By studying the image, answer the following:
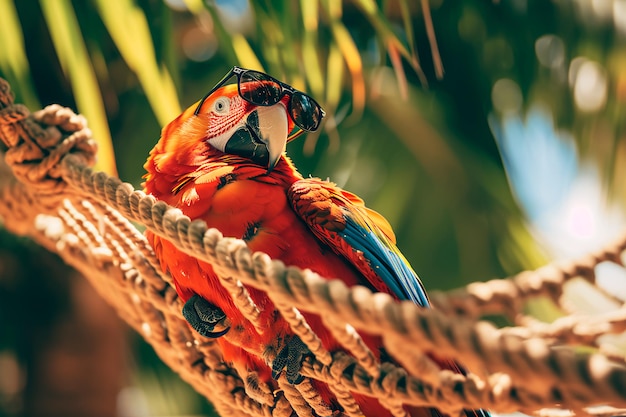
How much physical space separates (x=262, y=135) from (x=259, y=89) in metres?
0.06

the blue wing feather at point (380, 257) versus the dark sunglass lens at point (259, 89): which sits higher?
the dark sunglass lens at point (259, 89)

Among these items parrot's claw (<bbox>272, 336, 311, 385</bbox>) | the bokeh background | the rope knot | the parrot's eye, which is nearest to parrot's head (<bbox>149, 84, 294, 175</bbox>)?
the parrot's eye

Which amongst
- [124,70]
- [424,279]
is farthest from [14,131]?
[424,279]

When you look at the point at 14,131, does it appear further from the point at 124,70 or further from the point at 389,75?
the point at 389,75

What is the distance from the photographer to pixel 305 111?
34.3 inches

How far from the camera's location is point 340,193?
0.87 m

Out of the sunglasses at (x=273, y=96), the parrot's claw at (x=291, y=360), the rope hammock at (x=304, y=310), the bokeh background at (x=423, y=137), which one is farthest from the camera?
the bokeh background at (x=423, y=137)

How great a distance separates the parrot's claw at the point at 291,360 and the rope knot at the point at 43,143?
394 mm

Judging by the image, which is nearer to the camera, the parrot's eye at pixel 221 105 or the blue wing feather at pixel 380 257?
the blue wing feather at pixel 380 257

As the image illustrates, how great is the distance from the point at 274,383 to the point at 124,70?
5.03 feet

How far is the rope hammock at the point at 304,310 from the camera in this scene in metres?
0.42

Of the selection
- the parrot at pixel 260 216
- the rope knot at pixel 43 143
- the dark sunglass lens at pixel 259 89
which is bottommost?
the rope knot at pixel 43 143

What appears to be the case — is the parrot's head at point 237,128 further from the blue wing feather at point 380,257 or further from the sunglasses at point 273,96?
the blue wing feather at point 380,257

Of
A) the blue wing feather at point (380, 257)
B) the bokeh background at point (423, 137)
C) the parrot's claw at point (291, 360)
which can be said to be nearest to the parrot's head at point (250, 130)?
the blue wing feather at point (380, 257)
